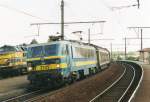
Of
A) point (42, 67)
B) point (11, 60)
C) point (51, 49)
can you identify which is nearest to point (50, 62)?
point (42, 67)

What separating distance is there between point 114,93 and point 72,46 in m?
5.27

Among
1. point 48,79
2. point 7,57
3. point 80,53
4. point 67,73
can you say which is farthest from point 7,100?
point 7,57

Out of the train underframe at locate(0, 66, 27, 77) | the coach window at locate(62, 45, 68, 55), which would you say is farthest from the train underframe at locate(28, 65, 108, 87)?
the train underframe at locate(0, 66, 27, 77)

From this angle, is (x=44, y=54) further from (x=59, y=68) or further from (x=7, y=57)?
(x=7, y=57)

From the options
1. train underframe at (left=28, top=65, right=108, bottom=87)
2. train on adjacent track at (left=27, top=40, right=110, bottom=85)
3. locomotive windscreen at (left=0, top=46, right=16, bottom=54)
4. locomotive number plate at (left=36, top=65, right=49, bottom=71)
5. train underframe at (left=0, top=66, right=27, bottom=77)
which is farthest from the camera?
locomotive windscreen at (left=0, top=46, right=16, bottom=54)

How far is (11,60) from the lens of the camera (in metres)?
35.2

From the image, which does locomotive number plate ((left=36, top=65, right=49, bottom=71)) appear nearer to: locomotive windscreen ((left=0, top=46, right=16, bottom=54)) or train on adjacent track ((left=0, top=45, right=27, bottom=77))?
train on adjacent track ((left=0, top=45, right=27, bottom=77))

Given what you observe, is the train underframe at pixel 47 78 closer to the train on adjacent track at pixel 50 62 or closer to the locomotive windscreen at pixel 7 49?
the train on adjacent track at pixel 50 62

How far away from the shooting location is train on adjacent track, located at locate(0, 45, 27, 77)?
3512 centimetres

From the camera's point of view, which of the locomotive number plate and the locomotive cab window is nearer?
the locomotive number plate

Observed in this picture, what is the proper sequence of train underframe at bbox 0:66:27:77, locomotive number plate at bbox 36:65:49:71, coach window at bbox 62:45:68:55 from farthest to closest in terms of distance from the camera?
1. train underframe at bbox 0:66:27:77
2. coach window at bbox 62:45:68:55
3. locomotive number plate at bbox 36:65:49:71

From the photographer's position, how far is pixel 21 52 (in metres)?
36.8

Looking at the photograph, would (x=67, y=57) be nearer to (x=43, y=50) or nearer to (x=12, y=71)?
(x=43, y=50)

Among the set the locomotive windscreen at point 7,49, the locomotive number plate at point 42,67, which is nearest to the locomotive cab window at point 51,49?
the locomotive number plate at point 42,67
